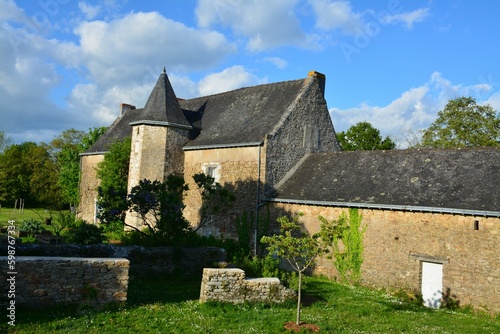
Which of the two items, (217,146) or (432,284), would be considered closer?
(432,284)

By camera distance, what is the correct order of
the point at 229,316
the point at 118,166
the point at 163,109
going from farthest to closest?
the point at 118,166
the point at 163,109
the point at 229,316

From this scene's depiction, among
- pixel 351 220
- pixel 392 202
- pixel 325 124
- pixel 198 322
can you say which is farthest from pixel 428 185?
pixel 198 322

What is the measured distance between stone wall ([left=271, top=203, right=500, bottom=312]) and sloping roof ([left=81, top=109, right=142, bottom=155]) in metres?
18.1

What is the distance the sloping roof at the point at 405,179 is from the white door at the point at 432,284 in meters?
2.06

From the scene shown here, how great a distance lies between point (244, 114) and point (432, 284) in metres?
12.8

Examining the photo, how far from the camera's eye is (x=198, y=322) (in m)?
9.10

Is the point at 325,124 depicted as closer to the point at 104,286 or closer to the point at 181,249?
the point at 181,249

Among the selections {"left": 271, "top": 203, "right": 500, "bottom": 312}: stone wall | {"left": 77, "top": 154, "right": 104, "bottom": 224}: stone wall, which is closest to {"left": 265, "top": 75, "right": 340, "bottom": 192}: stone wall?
{"left": 271, "top": 203, "right": 500, "bottom": 312}: stone wall

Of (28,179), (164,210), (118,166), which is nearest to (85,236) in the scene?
(164,210)

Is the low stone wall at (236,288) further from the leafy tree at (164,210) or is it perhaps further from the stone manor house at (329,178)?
the stone manor house at (329,178)

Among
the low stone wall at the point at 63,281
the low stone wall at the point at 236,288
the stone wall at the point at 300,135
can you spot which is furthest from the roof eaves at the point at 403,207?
the low stone wall at the point at 63,281

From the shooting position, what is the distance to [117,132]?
100ft

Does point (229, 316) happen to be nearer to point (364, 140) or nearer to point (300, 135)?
point (300, 135)

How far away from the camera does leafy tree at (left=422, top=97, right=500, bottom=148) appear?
3509 cm
